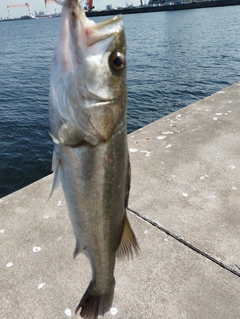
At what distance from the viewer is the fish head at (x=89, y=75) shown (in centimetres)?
141

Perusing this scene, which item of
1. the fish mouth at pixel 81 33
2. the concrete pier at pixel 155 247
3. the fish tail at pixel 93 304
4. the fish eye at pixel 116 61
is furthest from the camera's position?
the concrete pier at pixel 155 247

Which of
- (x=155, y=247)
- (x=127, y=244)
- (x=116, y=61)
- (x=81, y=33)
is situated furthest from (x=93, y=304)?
(x=81, y=33)

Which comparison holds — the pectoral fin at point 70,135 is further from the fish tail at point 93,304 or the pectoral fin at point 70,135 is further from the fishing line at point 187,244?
the fishing line at point 187,244

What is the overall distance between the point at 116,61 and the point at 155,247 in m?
2.57

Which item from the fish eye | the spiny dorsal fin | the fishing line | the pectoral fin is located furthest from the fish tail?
the fishing line

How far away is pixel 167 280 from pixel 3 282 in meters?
1.70

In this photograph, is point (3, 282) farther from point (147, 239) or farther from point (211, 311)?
point (211, 311)

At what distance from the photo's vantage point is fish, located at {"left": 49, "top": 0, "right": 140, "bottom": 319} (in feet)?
4.67

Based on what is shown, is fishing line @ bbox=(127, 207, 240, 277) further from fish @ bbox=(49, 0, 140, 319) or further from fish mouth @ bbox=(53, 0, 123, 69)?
fish mouth @ bbox=(53, 0, 123, 69)

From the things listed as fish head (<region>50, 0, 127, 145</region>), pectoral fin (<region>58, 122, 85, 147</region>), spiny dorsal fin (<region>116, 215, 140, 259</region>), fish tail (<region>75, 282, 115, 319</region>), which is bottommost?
fish tail (<region>75, 282, 115, 319</region>)

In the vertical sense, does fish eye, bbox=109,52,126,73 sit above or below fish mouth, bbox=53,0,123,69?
below

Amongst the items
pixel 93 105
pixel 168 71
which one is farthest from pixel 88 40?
pixel 168 71

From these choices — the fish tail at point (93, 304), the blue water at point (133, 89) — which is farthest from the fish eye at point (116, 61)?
the blue water at point (133, 89)

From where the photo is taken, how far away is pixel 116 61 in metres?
1.49
